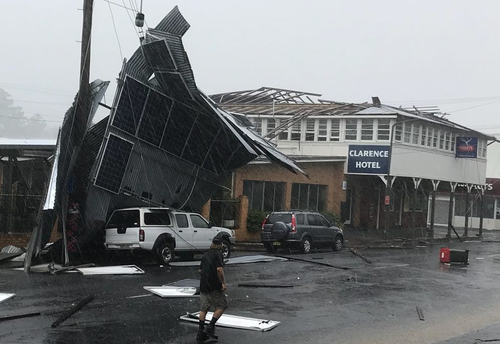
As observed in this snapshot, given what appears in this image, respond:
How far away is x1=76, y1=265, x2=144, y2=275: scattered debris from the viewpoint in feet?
54.4

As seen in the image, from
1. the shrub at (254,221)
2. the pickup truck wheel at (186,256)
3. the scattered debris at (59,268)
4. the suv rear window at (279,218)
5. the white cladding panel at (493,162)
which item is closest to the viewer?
the scattered debris at (59,268)

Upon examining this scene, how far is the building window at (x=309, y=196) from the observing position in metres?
34.7

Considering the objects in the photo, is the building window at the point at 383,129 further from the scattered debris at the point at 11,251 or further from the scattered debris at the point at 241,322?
the scattered debris at the point at 241,322

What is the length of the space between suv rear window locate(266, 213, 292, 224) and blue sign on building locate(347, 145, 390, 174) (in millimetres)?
12650

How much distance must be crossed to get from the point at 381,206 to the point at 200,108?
907 inches

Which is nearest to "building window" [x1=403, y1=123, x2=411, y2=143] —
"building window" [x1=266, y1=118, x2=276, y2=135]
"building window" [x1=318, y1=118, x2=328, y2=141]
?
"building window" [x1=318, y1=118, x2=328, y2=141]

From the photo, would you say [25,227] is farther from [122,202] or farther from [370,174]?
[370,174]

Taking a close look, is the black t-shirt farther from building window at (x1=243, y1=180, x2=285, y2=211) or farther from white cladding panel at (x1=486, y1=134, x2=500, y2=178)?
white cladding panel at (x1=486, y1=134, x2=500, y2=178)

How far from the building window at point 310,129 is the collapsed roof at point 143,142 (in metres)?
15.0

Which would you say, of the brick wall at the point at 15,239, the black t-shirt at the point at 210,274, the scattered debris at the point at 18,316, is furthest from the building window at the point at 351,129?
the black t-shirt at the point at 210,274

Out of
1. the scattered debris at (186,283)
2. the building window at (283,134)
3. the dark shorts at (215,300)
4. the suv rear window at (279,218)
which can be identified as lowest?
the scattered debris at (186,283)

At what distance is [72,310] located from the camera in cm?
1088

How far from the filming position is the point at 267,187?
32219 mm

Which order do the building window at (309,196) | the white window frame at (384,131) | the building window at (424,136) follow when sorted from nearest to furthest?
the building window at (309,196)
the white window frame at (384,131)
the building window at (424,136)
